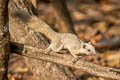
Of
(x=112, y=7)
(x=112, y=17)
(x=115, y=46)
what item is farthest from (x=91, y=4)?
(x=115, y=46)

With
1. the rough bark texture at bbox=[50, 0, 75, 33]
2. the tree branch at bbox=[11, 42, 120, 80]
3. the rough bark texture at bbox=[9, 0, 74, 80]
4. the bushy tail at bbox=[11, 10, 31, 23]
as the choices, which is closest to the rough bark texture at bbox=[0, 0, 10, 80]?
the tree branch at bbox=[11, 42, 120, 80]

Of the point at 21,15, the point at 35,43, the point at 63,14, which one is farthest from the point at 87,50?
the point at 63,14

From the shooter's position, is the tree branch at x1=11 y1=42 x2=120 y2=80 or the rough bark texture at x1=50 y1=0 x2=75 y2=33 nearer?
the tree branch at x1=11 y1=42 x2=120 y2=80

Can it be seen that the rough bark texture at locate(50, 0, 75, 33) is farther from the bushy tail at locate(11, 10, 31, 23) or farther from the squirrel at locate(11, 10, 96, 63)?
the bushy tail at locate(11, 10, 31, 23)

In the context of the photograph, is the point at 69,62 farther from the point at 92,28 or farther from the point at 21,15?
the point at 92,28

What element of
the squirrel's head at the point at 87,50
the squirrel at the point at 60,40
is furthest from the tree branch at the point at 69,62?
the squirrel's head at the point at 87,50

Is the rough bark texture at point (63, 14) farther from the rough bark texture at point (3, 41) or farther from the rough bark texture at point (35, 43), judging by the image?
the rough bark texture at point (3, 41)
